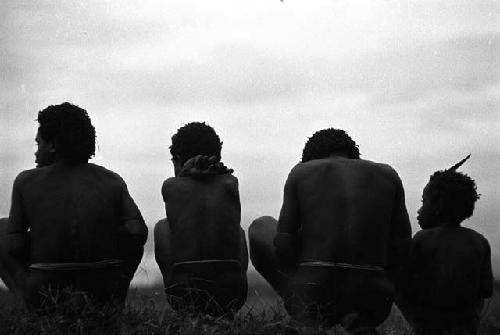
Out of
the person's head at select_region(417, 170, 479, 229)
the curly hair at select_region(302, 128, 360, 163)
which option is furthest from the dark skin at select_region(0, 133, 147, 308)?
the person's head at select_region(417, 170, 479, 229)

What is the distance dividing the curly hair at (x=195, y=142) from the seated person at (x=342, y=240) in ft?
2.92

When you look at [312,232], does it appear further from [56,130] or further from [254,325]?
[56,130]

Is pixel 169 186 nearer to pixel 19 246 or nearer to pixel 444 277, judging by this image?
pixel 19 246

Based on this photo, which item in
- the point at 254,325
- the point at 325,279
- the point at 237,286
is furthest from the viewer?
the point at 237,286

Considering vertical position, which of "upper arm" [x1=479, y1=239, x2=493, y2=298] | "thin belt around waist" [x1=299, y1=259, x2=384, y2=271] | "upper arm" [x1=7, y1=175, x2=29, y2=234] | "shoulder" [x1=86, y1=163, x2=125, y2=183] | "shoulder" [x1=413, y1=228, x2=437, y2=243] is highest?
"shoulder" [x1=86, y1=163, x2=125, y2=183]

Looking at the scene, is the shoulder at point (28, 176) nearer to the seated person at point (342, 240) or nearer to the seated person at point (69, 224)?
the seated person at point (69, 224)

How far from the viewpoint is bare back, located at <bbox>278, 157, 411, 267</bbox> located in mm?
7219

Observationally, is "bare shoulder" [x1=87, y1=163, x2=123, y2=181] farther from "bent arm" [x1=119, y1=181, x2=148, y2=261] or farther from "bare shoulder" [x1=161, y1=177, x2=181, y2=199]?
"bare shoulder" [x1=161, y1=177, x2=181, y2=199]

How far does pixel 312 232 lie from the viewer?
7301 millimetres

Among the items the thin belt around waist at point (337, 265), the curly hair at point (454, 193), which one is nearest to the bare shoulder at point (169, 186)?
the thin belt around waist at point (337, 265)

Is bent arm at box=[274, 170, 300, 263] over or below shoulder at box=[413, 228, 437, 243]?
over

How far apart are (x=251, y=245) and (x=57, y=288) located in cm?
168

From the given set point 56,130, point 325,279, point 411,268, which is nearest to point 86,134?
point 56,130

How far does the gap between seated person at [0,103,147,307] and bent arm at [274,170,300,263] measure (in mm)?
1063
